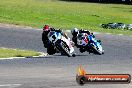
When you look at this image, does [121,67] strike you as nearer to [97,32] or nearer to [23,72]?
[23,72]

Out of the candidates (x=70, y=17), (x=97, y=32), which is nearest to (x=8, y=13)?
(x=70, y=17)

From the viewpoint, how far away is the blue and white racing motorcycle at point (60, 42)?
1587 centimetres

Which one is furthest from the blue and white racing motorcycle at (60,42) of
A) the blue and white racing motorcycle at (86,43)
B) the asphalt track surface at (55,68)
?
the asphalt track surface at (55,68)

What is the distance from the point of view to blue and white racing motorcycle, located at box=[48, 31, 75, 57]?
1587cm

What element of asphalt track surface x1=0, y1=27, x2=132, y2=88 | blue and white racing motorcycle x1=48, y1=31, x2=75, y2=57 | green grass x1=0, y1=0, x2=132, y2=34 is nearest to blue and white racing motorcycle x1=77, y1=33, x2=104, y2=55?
blue and white racing motorcycle x1=48, y1=31, x2=75, y2=57

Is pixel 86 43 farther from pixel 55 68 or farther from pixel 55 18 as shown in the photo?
pixel 55 18

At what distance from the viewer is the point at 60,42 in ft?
53.0

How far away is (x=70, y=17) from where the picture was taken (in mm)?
66500

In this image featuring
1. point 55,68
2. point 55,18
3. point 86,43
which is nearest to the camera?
point 86,43

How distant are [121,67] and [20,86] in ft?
23.4

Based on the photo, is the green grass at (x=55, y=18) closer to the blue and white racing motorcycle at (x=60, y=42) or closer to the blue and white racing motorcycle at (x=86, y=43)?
the blue and white racing motorcycle at (x=86, y=43)

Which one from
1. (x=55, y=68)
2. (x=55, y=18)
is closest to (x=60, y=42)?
(x=55, y=68)

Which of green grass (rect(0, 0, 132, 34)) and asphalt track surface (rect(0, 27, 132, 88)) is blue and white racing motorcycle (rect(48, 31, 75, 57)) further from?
green grass (rect(0, 0, 132, 34))

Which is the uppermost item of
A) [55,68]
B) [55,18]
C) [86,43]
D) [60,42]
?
[60,42]
